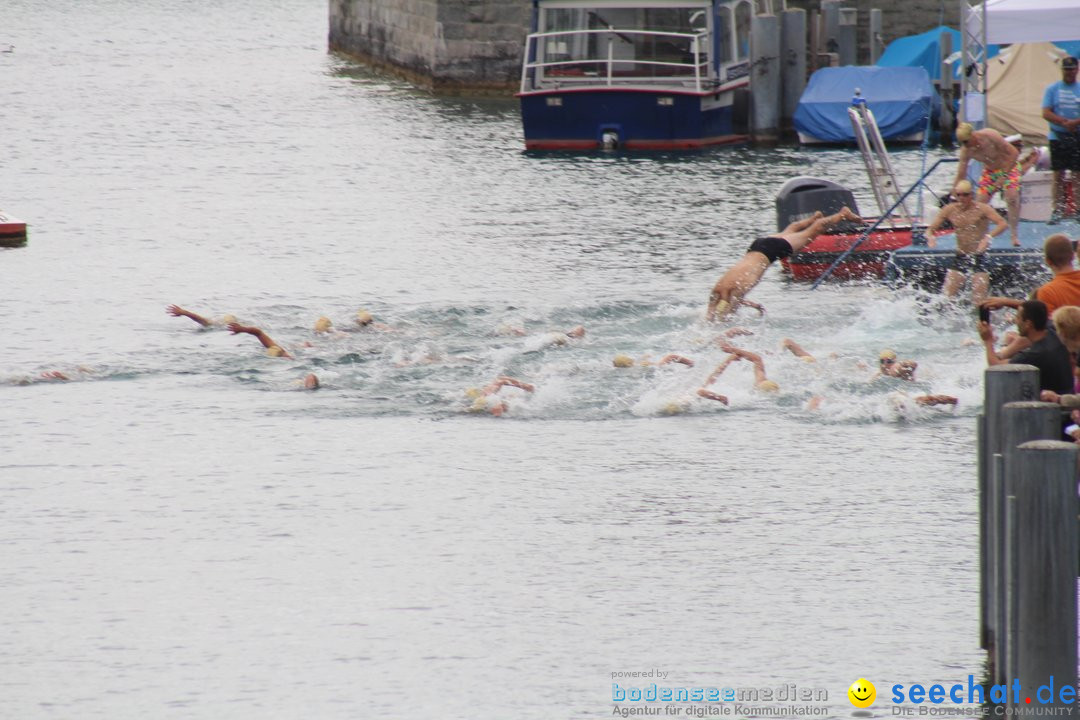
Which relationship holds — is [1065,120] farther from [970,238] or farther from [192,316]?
[192,316]

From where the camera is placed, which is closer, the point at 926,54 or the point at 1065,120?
the point at 1065,120

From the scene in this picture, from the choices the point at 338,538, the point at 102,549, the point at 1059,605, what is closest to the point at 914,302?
the point at 338,538

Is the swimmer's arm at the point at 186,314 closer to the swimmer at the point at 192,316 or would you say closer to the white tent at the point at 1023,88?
the swimmer at the point at 192,316

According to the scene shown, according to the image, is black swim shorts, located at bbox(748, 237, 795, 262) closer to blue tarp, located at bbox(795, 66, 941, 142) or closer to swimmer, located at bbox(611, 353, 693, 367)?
swimmer, located at bbox(611, 353, 693, 367)

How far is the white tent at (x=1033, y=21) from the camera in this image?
1923 centimetres

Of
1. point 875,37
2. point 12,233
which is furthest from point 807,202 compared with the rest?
point 875,37

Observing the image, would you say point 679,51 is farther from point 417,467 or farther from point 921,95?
point 417,467

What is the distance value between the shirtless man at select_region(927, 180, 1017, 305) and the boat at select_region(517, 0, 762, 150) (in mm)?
14608

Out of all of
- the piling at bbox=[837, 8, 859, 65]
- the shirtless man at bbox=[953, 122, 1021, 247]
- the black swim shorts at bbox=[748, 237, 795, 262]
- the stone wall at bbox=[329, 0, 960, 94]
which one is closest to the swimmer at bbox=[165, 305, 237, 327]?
the black swim shorts at bbox=[748, 237, 795, 262]

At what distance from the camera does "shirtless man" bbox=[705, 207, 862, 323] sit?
1548 centimetres

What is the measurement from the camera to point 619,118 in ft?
100

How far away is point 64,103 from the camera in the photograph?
1569 inches

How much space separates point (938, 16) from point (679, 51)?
409 inches

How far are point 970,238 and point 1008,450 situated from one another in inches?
390
